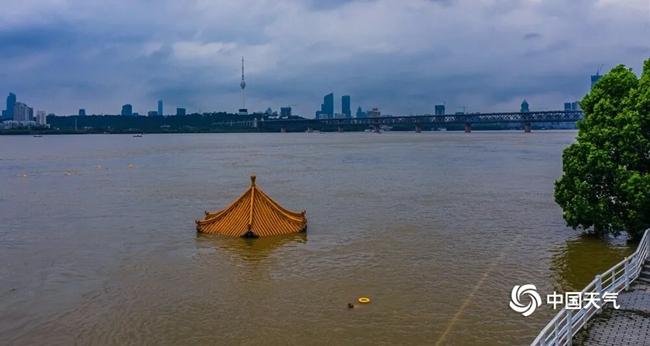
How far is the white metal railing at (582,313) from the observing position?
16188mm

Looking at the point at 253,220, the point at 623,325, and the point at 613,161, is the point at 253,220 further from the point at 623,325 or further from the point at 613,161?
the point at 623,325

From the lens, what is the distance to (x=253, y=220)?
39.1 m

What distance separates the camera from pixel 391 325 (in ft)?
75.5

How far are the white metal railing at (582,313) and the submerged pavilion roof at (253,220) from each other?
21693 millimetres

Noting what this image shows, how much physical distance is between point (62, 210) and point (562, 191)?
4087 centimetres

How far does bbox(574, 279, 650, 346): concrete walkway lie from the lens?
56.0 feet

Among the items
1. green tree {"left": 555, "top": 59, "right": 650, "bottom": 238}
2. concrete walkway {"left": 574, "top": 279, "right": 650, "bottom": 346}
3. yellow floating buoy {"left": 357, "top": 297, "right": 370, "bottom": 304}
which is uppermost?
green tree {"left": 555, "top": 59, "right": 650, "bottom": 238}

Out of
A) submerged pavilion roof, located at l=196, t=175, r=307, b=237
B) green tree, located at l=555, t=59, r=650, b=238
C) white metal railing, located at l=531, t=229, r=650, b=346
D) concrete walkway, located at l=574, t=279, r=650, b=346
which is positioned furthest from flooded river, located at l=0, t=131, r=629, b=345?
concrete walkway, located at l=574, t=279, r=650, b=346

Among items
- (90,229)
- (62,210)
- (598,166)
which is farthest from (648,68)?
(62,210)

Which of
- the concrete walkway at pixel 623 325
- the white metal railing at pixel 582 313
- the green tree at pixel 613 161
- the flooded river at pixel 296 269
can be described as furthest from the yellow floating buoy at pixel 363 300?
the green tree at pixel 613 161

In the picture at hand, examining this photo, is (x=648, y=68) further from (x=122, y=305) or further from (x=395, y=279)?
(x=122, y=305)

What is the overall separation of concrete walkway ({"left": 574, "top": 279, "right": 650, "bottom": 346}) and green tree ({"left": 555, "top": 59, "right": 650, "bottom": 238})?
11370 mm

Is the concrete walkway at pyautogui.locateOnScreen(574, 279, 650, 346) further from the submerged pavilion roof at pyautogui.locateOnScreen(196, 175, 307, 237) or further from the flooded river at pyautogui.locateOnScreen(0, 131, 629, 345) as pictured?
the submerged pavilion roof at pyautogui.locateOnScreen(196, 175, 307, 237)

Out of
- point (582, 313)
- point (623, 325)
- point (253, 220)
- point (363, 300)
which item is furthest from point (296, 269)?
point (623, 325)
